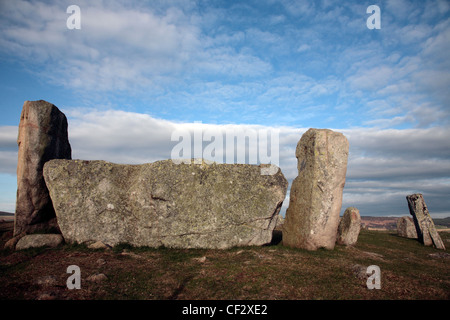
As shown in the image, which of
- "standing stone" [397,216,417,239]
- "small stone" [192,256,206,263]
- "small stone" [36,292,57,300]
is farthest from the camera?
"standing stone" [397,216,417,239]

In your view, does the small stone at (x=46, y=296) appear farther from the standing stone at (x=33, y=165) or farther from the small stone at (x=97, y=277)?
the standing stone at (x=33, y=165)

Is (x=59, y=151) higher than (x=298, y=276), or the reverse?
(x=59, y=151)

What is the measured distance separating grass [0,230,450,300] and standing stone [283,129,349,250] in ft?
2.81

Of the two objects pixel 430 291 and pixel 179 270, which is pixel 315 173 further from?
pixel 179 270

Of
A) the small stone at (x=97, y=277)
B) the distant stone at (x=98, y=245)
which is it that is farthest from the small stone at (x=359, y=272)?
the distant stone at (x=98, y=245)

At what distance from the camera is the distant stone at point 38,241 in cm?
1302

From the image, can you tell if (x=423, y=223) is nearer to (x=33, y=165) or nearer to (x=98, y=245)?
(x=98, y=245)

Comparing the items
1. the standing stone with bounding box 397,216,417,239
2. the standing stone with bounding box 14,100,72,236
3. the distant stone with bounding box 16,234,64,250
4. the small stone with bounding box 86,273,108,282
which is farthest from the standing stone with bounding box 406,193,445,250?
the standing stone with bounding box 14,100,72,236

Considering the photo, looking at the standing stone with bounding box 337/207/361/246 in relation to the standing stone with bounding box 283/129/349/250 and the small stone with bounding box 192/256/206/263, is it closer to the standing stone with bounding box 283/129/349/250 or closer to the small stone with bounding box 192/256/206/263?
the standing stone with bounding box 283/129/349/250

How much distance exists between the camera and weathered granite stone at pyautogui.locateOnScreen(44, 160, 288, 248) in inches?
549

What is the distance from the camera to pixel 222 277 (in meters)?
9.38

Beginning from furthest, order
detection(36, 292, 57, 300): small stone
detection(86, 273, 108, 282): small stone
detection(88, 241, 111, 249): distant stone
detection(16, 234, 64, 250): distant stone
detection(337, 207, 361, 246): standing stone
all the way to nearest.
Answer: detection(337, 207, 361, 246): standing stone, detection(88, 241, 111, 249): distant stone, detection(16, 234, 64, 250): distant stone, detection(86, 273, 108, 282): small stone, detection(36, 292, 57, 300): small stone
